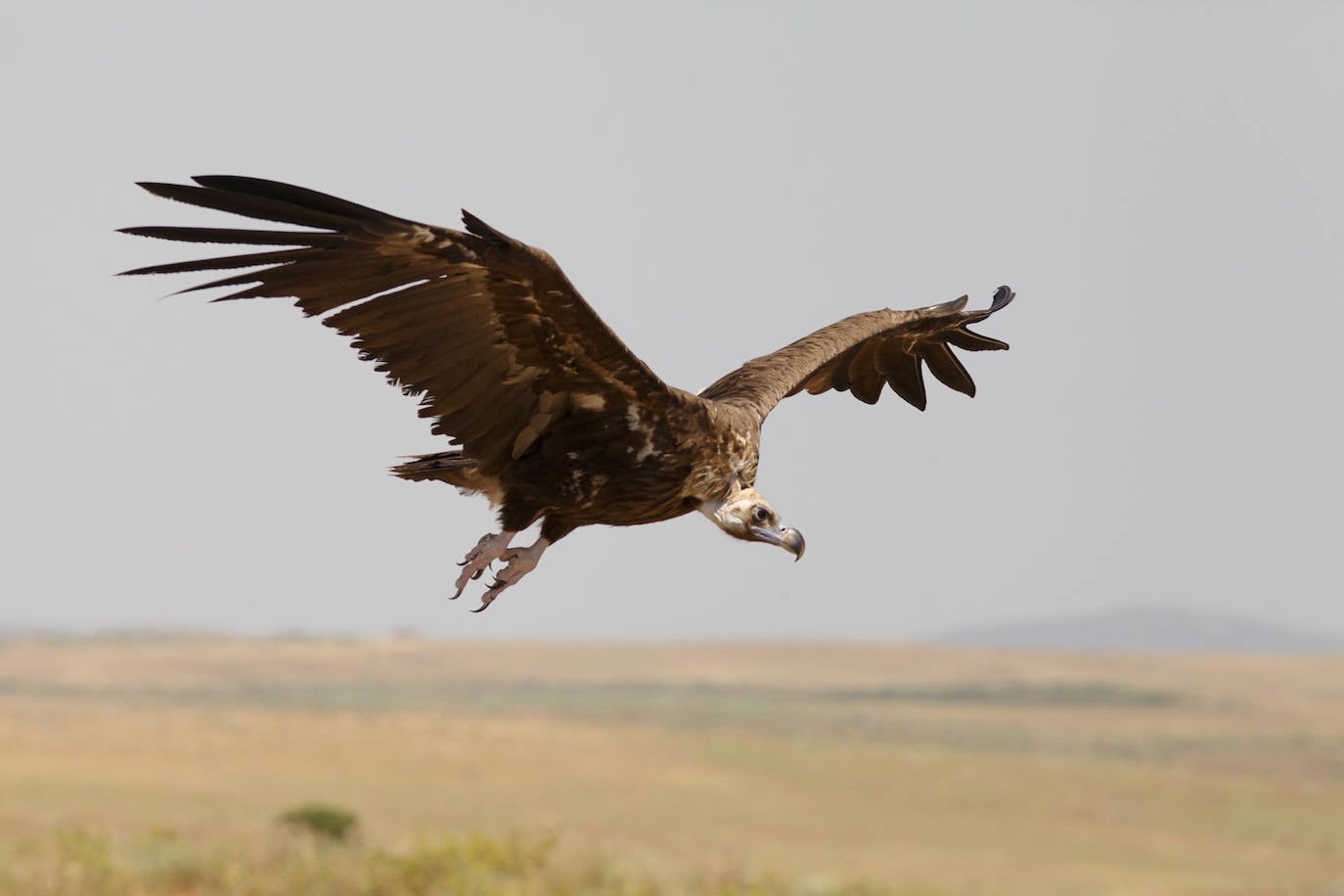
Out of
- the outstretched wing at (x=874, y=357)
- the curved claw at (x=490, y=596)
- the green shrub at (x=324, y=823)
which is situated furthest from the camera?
→ the green shrub at (x=324, y=823)

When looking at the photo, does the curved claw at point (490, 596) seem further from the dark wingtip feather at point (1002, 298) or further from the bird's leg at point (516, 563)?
the dark wingtip feather at point (1002, 298)

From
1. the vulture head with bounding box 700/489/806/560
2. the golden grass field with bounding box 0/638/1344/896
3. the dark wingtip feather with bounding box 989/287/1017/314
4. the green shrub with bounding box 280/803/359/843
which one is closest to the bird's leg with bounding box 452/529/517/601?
the vulture head with bounding box 700/489/806/560

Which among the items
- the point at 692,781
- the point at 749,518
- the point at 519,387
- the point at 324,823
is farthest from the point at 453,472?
the point at 692,781

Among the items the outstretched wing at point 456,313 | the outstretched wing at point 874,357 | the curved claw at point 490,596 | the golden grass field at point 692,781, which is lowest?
the golden grass field at point 692,781

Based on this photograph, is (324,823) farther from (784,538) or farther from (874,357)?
(784,538)

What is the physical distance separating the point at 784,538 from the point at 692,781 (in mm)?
62190

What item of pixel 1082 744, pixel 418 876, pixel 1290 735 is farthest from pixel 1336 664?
pixel 418 876

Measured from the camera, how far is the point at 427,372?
6.19 m

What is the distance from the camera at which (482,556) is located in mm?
6078

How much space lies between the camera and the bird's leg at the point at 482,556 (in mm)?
5994

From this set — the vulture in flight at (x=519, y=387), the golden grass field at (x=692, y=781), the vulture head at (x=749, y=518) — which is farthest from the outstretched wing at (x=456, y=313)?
the golden grass field at (x=692, y=781)

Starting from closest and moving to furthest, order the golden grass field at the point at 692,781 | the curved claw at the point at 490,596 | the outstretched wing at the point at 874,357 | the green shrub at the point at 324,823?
the curved claw at the point at 490,596
the outstretched wing at the point at 874,357
the green shrub at the point at 324,823
the golden grass field at the point at 692,781

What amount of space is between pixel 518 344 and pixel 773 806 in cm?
5747

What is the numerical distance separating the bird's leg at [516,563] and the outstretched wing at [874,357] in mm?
1690
